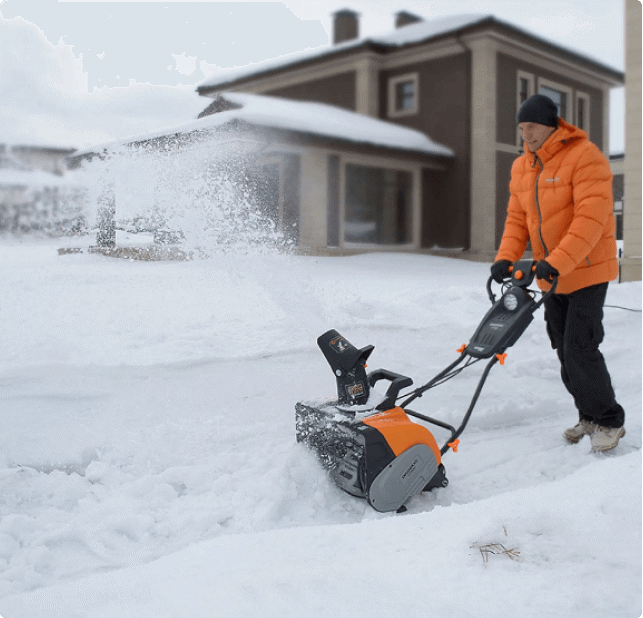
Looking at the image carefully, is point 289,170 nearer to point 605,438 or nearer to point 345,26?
point 345,26

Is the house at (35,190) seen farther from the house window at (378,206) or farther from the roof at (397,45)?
the house window at (378,206)

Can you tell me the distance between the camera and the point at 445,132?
1.94 m

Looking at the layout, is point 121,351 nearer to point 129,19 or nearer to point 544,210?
point 129,19

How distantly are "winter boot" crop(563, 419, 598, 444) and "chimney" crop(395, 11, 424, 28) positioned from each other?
121cm

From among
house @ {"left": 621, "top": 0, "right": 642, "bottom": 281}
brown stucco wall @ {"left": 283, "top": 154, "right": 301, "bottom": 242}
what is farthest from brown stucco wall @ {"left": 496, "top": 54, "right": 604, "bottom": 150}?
house @ {"left": 621, "top": 0, "right": 642, "bottom": 281}

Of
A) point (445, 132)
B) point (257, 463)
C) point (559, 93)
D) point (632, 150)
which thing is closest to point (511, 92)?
point (559, 93)

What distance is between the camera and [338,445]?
4.17ft

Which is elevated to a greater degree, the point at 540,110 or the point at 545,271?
the point at 540,110

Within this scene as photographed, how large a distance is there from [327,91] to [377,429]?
36.0 inches

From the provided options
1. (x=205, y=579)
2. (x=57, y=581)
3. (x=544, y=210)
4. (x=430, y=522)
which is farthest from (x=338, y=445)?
(x=544, y=210)

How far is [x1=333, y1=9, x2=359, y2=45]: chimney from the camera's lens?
4.47ft

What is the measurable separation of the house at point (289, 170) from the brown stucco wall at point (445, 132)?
0.04 metres

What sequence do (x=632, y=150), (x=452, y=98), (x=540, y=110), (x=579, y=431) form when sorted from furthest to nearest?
(x=632, y=150)
(x=452, y=98)
(x=579, y=431)
(x=540, y=110)

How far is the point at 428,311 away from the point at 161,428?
3.48 feet
